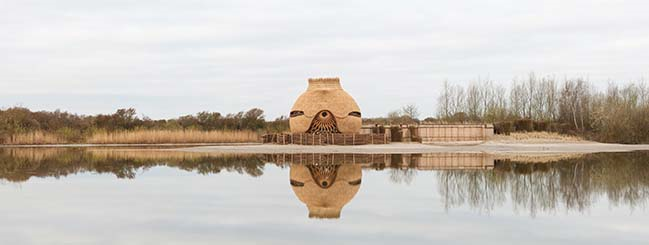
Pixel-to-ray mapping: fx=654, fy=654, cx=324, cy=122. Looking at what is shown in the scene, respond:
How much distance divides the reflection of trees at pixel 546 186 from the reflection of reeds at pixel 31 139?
26.8m

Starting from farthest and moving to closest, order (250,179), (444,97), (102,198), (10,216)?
(444,97) → (250,179) → (102,198) → (10,216)

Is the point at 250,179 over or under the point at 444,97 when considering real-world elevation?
under

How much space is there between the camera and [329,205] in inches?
393

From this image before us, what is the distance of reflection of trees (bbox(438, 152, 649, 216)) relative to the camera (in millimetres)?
10188

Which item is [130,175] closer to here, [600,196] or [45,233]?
[45,233]

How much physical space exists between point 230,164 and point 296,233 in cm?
1202

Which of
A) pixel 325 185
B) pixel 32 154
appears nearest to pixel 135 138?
pixel 32 154

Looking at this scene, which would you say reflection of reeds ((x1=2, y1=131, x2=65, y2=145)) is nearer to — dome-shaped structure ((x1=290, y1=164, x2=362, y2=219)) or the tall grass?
the tall grass

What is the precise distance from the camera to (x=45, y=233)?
25.0ft

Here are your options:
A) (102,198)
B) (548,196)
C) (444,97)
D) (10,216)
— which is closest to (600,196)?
(548,196)

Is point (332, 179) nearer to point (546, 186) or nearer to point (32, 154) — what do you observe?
point (546, 186)

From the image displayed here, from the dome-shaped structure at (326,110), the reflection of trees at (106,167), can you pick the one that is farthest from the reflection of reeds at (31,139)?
the reflection of trees at (106,167)

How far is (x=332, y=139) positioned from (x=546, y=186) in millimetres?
18742

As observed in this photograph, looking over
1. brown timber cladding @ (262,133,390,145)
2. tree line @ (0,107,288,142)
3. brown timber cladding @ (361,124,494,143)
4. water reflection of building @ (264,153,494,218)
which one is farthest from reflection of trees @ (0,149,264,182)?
tree line @ (0,107,288,142)
